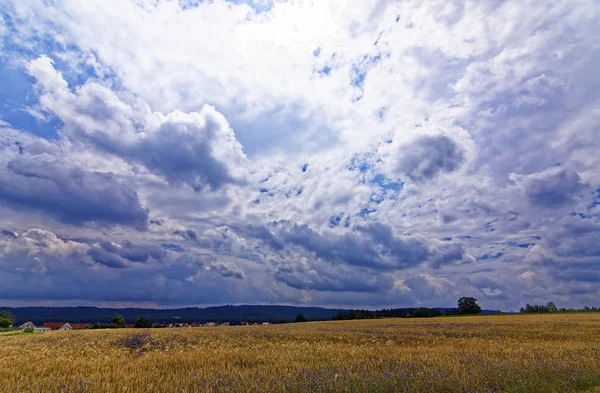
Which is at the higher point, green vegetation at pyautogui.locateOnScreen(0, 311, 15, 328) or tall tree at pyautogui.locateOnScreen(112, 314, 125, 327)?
green vegetation at pyautogui.locateOnScreen(0, 311, 15, 328)

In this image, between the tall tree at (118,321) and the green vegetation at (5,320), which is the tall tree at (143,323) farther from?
the green vegetation at (5,320)

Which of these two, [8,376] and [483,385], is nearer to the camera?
[483,385]

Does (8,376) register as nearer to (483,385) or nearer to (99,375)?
(99,375)

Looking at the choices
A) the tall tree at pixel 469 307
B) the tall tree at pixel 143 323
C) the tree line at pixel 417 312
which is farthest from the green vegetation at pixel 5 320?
the tall tree at pixel 469 307

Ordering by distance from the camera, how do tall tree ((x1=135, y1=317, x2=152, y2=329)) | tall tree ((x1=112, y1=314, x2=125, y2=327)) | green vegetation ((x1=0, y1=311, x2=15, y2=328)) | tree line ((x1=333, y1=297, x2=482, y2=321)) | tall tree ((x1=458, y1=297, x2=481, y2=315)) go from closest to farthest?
green vegetation ((x1=0, y1=311, x2=15, y2=328)), tall tree ((x1=112, y1=314, x2=125, y2=327)), tall tree ((x1=135, y1=317, x2=152, y2=329)), tree line ((x1=333, y1=297, x2=482, y2=321)), tall tree ((x1=458, y1=297, x2=481, y2=315))

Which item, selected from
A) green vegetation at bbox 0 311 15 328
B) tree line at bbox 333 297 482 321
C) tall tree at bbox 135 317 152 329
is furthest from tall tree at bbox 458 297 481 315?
green vegetation at bbox 0 311 15 328

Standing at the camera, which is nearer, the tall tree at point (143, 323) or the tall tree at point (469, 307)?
the tall tree at point (143, 323)

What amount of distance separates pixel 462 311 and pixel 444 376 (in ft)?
421

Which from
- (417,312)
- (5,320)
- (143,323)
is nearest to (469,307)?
(417,312)

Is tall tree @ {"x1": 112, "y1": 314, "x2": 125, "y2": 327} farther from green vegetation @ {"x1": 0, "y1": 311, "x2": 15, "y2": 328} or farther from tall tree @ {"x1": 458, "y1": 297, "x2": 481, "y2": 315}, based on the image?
tall tree @ {"x1": 458, "y1": 297, "x2": 481, "y2": 315}

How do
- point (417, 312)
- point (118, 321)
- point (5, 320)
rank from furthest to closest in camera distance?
point (417, 312) < point (118, 321) < point (5, 320)


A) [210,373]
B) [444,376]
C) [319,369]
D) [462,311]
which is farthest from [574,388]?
[462,311]

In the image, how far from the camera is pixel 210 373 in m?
9.41

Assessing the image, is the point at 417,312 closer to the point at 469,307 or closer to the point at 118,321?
the point at 469,307
